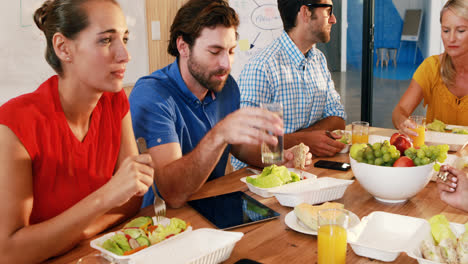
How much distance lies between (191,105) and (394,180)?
0.91 meters

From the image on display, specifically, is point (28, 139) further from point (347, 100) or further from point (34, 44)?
point (347, 100)

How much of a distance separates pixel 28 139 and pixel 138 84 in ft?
2.31

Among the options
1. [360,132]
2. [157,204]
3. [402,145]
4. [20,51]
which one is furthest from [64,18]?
[20,51]

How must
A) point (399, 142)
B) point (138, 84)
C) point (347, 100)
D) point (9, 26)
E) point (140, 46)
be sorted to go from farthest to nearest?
point (347, 100) → point (140, 46) → point (9, 26) → point (138, 84) → point (399, 142)

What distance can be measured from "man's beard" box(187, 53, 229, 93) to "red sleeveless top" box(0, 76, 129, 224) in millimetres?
535

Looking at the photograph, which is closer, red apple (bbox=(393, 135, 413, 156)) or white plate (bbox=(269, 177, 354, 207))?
white plate (bbox=(269, 177, 354, 207))

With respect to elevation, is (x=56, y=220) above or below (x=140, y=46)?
below

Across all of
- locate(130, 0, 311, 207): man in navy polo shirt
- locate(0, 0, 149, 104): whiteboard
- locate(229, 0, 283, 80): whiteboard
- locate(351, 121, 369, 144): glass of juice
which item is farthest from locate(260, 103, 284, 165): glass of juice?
locate(229, 0, 283, 80): whiteboard

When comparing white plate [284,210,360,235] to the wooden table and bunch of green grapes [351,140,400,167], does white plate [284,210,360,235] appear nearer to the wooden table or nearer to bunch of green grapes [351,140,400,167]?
the wooden table

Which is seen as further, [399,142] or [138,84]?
[138,84]

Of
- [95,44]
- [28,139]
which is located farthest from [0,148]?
[95,44]

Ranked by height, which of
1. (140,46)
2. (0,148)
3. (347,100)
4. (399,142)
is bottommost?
(347,100)

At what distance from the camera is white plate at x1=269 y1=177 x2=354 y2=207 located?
1.43m

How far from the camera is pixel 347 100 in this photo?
5.34 meters
